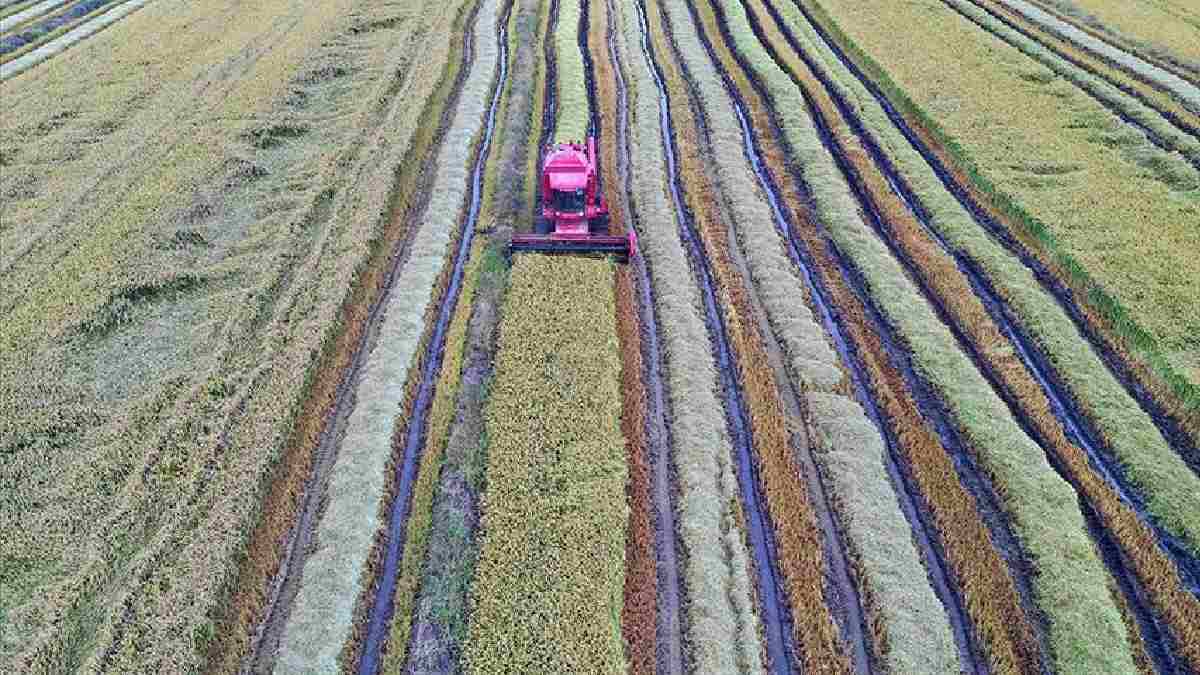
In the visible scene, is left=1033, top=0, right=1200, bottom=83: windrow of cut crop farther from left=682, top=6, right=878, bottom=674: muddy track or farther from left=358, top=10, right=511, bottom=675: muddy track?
left=358, top=10, right=511, bottom=675: muddy track

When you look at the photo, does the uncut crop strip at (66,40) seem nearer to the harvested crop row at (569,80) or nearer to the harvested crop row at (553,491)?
the harvested crop row at (569,80)

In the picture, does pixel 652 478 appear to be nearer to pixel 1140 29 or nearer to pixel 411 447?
pixel 411 447

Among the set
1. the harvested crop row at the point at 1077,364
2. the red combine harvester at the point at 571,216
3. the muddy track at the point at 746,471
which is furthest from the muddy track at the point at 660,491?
the harvested crop row at the point at 1077,364

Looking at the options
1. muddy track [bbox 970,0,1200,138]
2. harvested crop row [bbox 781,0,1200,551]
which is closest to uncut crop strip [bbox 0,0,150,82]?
harvested crop row [bbox 781,0,1200,551]

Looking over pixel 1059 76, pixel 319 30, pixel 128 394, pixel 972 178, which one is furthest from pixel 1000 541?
pixel 319 30

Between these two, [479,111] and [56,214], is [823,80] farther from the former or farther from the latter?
[56,214]
